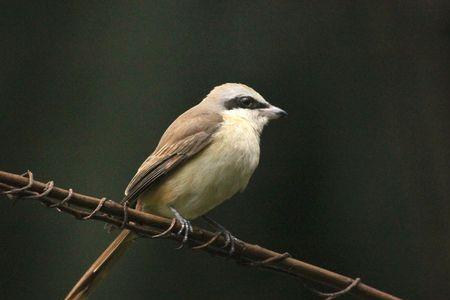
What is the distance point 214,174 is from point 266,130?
43.1 inches

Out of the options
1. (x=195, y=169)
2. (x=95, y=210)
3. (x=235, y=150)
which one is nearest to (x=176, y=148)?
(x=195, y=169)

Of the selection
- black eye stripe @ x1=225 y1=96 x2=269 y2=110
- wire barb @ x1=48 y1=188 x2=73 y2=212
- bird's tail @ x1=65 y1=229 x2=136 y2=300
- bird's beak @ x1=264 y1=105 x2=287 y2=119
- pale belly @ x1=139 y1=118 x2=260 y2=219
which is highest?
black eye stripe @ x1=225 y1=96 x2=269 y2=110

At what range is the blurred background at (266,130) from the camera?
11.4ft

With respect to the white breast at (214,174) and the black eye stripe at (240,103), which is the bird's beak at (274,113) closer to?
the black eye stripe at (240,103)

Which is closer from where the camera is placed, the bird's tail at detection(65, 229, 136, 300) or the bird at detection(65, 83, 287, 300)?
the bird's tail at detection(65, 229, 136, 300)

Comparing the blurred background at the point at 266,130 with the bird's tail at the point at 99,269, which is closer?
the bird's tail at the point at 99,269

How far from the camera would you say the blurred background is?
3482 millimetres

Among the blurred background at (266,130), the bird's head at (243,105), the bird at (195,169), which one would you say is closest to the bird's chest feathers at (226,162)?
the bird at (195,169)

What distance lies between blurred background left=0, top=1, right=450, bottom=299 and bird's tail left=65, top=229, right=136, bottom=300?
982 millimetres

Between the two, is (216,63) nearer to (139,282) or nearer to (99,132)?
(99,132)

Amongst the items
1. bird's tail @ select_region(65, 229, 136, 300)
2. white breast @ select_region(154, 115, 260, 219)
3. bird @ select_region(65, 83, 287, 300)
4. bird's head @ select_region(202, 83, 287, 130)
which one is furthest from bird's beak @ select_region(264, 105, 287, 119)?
bird's tail @ select_region(65, 229, 136, 300)

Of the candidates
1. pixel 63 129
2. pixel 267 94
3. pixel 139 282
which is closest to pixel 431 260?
pixel 267 94

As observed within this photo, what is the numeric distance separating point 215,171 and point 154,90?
1.19 metres

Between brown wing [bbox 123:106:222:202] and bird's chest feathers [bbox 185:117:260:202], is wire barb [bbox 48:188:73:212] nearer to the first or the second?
brown wing [bbox 123:106:222:202]
